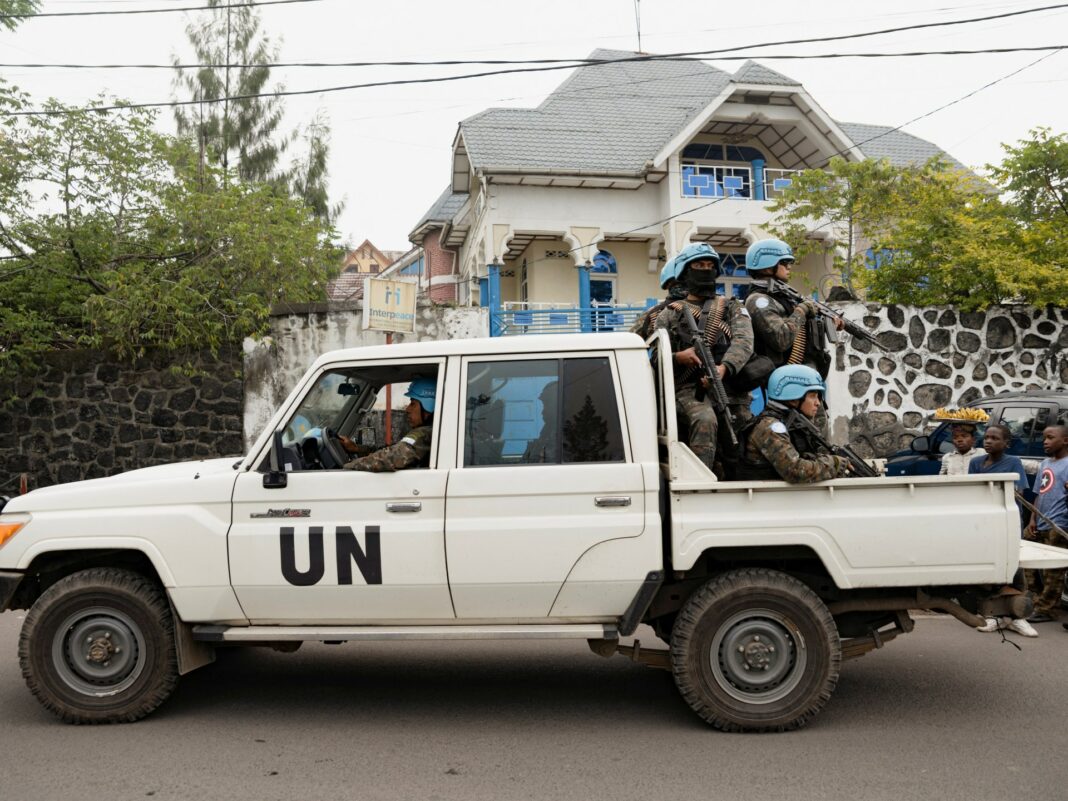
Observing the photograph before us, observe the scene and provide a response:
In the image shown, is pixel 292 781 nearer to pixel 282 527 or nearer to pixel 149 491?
pixel 282 527

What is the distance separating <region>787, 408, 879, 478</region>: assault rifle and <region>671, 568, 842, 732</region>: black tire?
0.77 metres

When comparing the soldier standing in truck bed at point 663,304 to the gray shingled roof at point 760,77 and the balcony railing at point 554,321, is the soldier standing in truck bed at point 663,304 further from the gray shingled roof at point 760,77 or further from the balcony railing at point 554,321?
the gray shingled roof at point 760,77

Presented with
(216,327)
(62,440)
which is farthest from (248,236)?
(62,440)

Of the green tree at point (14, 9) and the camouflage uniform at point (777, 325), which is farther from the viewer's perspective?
the green tree at point (14, 9)

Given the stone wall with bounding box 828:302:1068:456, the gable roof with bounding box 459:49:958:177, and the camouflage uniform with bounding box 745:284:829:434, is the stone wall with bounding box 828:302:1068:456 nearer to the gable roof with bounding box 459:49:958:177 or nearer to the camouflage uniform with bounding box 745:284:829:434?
the gable roof with bounding box 459:49:958:177

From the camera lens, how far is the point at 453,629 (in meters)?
4.86

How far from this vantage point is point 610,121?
23.7 meters

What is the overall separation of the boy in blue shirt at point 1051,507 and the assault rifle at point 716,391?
363 cm

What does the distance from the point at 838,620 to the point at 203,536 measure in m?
3.48

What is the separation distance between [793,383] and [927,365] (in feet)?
34.0

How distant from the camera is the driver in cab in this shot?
16.2ft

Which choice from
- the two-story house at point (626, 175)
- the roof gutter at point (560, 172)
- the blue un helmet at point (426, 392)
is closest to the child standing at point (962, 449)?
the blue un helmet at point (426, 392)

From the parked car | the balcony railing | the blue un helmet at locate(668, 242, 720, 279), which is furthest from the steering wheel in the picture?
the balcony railing

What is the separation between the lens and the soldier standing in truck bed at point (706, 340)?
200 inches
